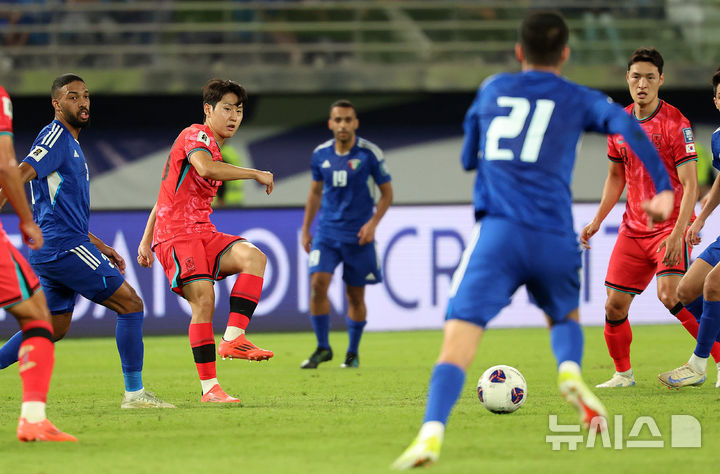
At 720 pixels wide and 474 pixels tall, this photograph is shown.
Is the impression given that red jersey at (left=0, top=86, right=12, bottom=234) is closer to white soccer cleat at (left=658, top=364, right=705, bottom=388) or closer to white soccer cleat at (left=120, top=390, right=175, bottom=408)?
white soccer cleat at (left=120, top=390, right=175, bottom=408)

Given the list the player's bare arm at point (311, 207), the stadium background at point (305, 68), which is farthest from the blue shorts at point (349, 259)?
the stadium background at point (305, 68)

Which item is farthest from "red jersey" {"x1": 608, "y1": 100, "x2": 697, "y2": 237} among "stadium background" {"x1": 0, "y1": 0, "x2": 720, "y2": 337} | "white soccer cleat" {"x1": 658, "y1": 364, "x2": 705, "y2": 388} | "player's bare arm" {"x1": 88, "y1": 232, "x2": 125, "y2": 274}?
"stadium background" {"x1": 0, "y1": 0, "x2": 720, "y2": 337}

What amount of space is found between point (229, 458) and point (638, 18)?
15981 millimetres

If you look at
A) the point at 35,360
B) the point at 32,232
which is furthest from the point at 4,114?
the point at 35,360

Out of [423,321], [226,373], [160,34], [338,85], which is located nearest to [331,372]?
[226,373]

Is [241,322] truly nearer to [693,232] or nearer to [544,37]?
[544,37]

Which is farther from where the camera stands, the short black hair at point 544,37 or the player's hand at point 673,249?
the player's hand at point 673,249

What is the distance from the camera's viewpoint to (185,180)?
6.60 metres

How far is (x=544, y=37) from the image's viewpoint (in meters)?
4.44

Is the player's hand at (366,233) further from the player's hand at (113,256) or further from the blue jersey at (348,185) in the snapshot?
the player's hand at (113,256)

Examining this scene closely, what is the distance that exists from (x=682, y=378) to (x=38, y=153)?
14.5 ft

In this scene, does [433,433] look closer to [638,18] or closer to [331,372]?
[331,372]

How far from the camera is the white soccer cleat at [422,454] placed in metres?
3.93

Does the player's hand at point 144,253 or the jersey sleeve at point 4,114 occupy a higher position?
the jersey sleeve at point 4,114
